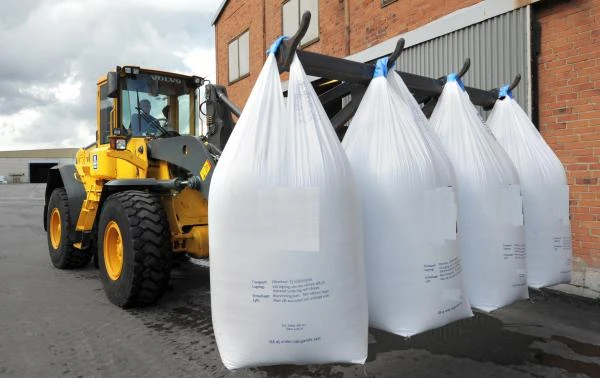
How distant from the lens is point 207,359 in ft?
10.5

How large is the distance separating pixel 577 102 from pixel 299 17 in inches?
256

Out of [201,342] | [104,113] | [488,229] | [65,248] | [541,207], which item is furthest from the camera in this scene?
[65,248]

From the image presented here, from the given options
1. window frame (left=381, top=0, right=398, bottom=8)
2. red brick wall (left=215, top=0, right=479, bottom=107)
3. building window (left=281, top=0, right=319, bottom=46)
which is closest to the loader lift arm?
red brick wall (left=215, top=0, right=479, bottom=107)

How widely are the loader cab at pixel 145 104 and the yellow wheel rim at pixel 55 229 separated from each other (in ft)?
4.81

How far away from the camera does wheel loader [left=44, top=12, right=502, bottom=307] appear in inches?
131

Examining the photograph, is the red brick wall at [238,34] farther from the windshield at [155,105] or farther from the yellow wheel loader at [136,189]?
the yellow wheel loader at [136,189]

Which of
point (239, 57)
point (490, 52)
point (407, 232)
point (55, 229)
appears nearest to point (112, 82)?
point (55, 229)

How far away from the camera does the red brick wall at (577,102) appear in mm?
4746

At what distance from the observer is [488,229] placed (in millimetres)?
2650

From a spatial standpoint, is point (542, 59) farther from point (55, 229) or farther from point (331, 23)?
point (55, 229)

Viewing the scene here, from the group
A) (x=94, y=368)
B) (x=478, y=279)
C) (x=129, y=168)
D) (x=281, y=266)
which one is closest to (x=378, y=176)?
(x=281, y=266)

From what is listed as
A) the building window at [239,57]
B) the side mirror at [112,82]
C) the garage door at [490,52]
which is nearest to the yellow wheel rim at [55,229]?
the side mirror at [112,82]

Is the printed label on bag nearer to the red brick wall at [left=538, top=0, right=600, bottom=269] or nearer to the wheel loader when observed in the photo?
the wheel loader

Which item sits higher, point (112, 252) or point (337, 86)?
point (337, 86)
